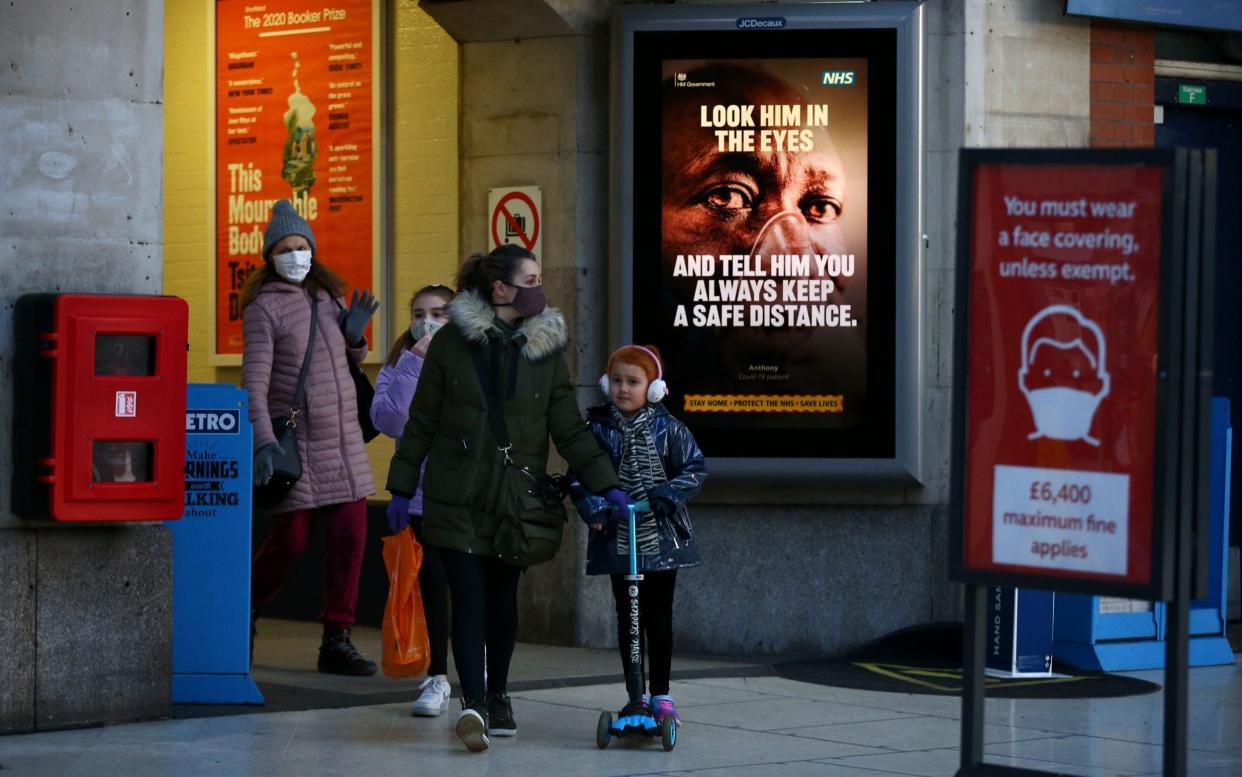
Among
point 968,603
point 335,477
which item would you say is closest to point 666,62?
point 335,477

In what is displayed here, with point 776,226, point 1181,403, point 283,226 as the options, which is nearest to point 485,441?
point 283,226

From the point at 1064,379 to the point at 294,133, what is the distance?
25.1ft

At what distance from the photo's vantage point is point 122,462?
7723mm

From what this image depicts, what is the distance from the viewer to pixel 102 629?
7.81 meters

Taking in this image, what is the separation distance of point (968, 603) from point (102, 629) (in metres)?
3.77

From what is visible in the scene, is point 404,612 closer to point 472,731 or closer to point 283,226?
point 472,731

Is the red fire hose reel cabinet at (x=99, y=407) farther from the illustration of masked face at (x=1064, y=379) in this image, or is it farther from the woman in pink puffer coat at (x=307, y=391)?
the illustration of masked face at (x=1064, y=379)

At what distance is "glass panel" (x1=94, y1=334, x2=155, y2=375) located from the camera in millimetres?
7707

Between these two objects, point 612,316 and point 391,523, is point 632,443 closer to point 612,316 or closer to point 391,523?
point 391,523

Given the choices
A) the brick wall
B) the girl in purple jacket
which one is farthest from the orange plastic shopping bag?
the brick wall

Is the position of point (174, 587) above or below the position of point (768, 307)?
below

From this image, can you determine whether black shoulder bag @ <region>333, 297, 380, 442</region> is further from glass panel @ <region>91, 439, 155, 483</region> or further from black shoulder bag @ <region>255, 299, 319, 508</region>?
glass panel @ <region>91, 439, 155, 483</region>

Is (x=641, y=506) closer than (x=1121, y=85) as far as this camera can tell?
Yes

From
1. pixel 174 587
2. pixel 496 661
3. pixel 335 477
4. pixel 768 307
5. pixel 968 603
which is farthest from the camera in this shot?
pixel 768 307
